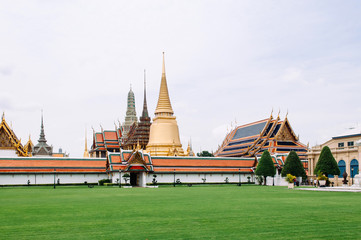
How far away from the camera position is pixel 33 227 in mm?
11914

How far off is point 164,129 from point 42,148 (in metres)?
33.9

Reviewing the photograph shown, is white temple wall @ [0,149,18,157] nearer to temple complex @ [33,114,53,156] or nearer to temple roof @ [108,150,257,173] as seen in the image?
temple roof @ [108,150,257,173]

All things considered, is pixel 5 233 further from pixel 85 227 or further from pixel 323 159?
pixel 323 159

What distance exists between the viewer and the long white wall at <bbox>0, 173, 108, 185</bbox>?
2145 inches

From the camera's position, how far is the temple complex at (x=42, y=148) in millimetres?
96613

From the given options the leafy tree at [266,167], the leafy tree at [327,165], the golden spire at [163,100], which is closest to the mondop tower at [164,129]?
the golden spire at [163,100]

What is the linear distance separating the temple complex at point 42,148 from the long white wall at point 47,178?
135ft

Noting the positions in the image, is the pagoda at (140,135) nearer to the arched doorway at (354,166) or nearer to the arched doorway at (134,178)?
the arched doorway at (134,178)

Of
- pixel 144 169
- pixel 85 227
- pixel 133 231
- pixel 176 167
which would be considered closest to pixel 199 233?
pixel 133 231

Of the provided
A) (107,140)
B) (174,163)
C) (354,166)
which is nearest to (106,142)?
(107,140)

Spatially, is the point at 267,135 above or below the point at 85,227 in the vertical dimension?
above

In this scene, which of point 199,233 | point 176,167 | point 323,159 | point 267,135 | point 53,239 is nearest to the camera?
point 53,239

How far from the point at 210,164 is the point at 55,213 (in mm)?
47563

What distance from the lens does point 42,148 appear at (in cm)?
9788
